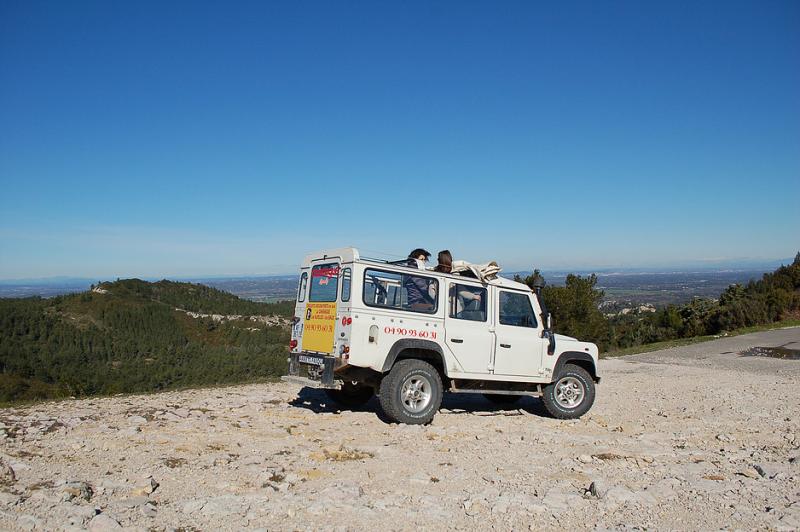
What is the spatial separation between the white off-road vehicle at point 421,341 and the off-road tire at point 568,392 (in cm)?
2

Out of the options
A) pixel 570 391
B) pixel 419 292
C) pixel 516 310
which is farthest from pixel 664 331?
pixel 419 292

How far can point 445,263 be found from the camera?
925 cm

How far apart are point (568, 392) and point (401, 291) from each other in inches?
134

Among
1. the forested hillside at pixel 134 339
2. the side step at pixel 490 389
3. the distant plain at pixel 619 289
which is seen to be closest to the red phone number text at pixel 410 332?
the side step at pixel 490 389

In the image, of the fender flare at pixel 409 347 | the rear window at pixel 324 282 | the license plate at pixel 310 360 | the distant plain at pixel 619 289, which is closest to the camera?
the fender flare at pixel 409 347

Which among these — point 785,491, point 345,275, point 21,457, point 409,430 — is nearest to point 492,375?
point 409,430

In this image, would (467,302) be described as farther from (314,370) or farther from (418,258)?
(314,370)

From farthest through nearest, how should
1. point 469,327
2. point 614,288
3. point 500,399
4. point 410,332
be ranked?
point 614,288 → point 500,399 → point 469,327 → point 410,332

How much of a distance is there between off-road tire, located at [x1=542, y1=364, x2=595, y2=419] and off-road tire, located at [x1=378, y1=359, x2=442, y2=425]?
82.7 inches

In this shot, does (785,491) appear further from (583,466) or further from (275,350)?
(275,350)

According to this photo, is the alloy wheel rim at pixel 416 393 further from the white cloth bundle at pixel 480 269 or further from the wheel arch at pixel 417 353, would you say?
the white cloth bundle at pixel 480 269

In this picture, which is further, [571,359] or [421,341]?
[571,359]

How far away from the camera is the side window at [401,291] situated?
840 cm

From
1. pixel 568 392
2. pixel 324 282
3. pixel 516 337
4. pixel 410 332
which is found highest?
pixel 324 282
